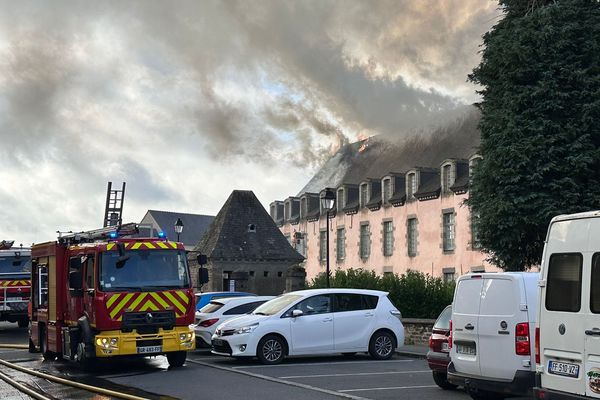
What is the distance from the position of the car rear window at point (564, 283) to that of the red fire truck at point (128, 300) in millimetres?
9414

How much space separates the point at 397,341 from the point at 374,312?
1021mm

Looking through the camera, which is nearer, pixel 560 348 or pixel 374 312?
pixel 560 348

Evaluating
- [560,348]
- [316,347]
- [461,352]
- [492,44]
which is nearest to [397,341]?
[316,347]

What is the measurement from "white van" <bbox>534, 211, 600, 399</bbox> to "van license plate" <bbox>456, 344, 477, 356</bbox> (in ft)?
7.30

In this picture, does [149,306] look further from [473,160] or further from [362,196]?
[362,196]

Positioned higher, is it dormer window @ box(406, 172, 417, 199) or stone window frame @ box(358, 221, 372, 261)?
dormer window @ box(406, 172, 417, 199)

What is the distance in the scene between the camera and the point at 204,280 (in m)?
18.2

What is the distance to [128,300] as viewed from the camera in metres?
16.8

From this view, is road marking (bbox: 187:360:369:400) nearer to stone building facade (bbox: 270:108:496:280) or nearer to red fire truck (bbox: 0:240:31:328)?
red fire truck (bbox: 0:240:31:328)

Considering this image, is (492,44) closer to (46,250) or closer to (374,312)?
(374,312)

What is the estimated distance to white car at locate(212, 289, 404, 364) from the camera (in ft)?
59.5

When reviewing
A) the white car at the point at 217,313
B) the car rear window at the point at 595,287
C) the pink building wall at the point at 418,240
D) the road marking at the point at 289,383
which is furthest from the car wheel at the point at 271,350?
the pink building wall at the point at 418,240

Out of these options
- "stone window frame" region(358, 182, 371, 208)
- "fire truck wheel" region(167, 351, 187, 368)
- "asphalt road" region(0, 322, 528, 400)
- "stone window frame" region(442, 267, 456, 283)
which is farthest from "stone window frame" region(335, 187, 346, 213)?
"fire truck wheel" region(167, 351, 187, 368)

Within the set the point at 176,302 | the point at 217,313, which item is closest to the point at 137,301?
the point at 176,302
